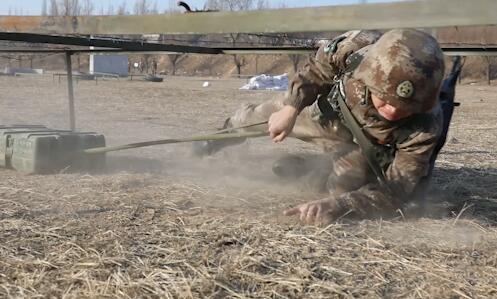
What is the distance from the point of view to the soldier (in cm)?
295

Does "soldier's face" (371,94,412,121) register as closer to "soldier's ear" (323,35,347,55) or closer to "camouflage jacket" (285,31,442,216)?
"camouflage jacket" (285,31,442,216)

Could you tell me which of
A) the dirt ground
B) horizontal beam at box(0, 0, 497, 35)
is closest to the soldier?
the dirt ground

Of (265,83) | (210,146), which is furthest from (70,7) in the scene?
(210,146)

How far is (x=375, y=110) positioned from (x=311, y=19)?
725mm

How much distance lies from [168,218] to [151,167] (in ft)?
5.45

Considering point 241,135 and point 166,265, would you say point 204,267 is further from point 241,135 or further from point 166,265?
point 241,135

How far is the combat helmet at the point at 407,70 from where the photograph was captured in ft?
9.49

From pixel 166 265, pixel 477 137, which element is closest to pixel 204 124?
pixel 477 137

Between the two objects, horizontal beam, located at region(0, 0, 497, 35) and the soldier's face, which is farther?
the soldier's face

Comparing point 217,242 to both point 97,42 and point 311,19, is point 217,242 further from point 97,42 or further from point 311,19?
point 97,42

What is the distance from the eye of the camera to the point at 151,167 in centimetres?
469

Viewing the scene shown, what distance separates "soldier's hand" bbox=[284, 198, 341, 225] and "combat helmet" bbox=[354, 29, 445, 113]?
56 centimetres

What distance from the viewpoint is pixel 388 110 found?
121 inches

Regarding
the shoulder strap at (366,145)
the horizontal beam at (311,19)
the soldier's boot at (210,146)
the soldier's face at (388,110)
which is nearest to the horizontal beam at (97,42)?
the horizontal beam at (311,19)
